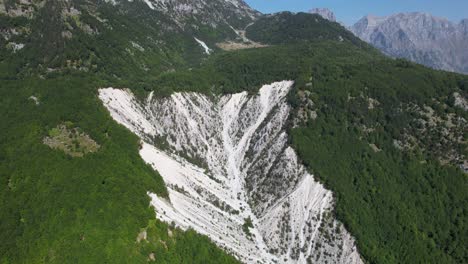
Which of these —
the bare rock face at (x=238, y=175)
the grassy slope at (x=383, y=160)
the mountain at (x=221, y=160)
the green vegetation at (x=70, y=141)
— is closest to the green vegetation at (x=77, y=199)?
the mountain at (x=221, y=160)

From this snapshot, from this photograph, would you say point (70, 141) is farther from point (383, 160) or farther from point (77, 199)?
point (383, 160)

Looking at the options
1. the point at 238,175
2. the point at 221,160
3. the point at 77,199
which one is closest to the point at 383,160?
the point at 238,175

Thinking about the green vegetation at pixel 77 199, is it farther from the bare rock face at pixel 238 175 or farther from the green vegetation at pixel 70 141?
the bare rock face at pixel 238 175

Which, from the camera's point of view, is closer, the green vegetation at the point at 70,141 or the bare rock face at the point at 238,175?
the green vegetation at the point at 70,141

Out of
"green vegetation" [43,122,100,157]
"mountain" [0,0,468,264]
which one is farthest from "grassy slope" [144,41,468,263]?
"green vegetation" [43,122,100,157]

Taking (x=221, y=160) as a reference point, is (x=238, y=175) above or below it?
above

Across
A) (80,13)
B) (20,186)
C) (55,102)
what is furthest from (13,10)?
(20,186)

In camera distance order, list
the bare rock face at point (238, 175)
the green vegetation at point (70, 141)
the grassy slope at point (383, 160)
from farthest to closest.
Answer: the grassy slope at point (383, 160)
the bare rock face at point (238, 175)
the green vegetation at point (70, 141)
